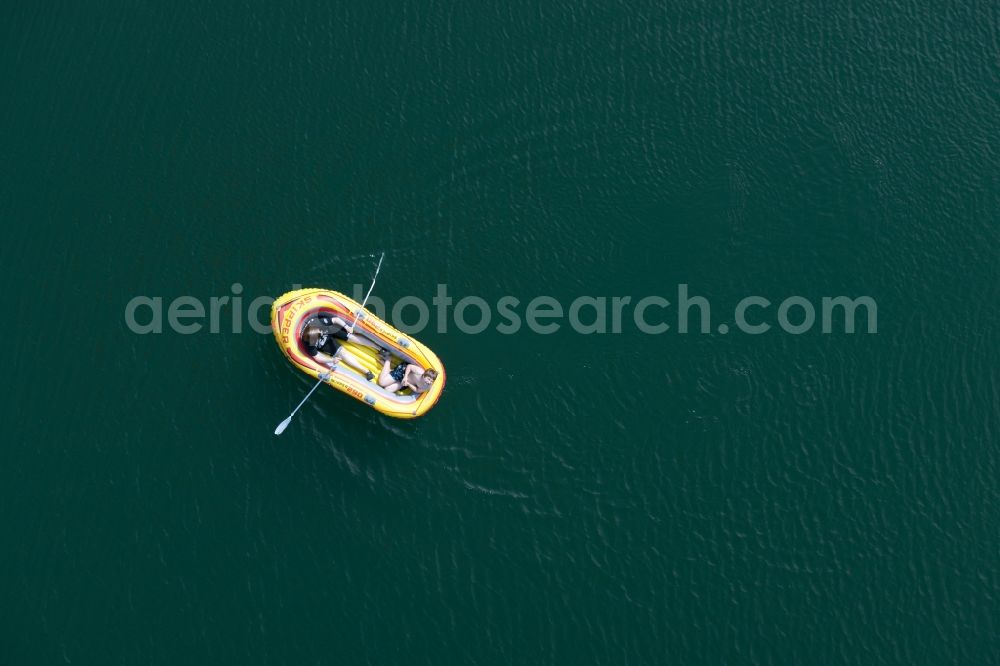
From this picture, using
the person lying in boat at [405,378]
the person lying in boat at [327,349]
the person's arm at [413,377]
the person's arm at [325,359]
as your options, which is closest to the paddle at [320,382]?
the person lying in boat at [327,349]

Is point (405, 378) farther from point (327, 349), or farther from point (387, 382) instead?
point (327, 349)

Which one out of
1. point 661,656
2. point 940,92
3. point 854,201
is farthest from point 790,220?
point 661,656

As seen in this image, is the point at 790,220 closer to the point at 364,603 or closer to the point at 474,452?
the point at 474,452

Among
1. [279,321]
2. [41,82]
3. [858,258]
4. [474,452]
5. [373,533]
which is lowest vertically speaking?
[373,533]

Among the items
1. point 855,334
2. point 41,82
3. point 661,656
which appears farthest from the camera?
point 41,82

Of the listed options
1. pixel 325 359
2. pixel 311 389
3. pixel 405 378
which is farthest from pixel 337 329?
pixel 405 378

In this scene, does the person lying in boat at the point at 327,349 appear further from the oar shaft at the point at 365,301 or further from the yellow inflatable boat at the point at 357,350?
the oar shaft at the point at 365,301
